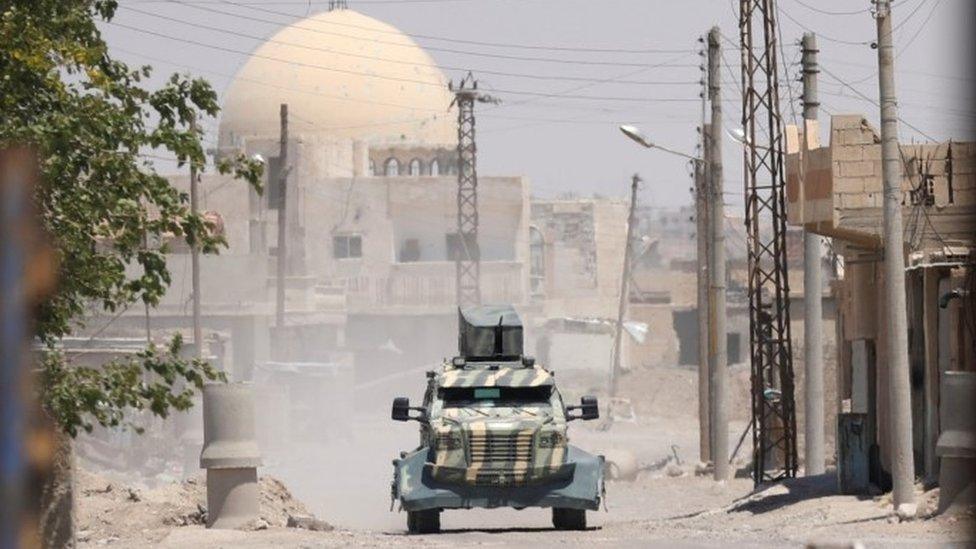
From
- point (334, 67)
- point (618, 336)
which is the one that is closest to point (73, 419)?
point (618, 336)

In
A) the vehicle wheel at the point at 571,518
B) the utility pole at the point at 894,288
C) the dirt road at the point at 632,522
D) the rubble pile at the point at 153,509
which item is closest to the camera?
the dirt road at the point at 632,522

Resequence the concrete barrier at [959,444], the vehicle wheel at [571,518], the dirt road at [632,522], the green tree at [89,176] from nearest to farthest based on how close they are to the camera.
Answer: the green tree at [89,176] < the dirt road at [632,522] < the concrete barrier at [959,444] < the vehicle wheel at [571,518]

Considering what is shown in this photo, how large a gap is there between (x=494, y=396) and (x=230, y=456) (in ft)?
11.0

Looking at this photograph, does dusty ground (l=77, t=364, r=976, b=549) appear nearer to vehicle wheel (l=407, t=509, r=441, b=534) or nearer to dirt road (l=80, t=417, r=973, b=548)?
dirt road (l=80, t=417, r=973, b=548)

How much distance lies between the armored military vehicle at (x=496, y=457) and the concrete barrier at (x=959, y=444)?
160 inches

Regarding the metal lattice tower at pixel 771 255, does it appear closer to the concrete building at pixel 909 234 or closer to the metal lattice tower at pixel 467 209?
the concrete building at pixel 909 234

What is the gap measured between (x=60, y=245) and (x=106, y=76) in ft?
5.52

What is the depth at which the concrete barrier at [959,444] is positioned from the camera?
70.6 ft

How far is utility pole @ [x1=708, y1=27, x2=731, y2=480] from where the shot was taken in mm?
35031

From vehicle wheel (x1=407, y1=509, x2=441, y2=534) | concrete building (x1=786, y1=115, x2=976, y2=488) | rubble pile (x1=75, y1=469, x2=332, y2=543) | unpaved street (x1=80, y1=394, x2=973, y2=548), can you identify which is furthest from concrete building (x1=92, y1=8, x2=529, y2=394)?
vehicle wheel (x1=407, y1=509, x2=441, y2=534)

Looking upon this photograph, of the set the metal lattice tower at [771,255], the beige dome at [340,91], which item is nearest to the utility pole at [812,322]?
the metal lattice tower at [771,255]

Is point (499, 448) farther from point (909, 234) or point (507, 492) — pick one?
point (909, 234)

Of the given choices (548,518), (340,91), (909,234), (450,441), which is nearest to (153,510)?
(450,441)

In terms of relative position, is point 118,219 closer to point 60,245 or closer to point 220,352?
point 60,245
